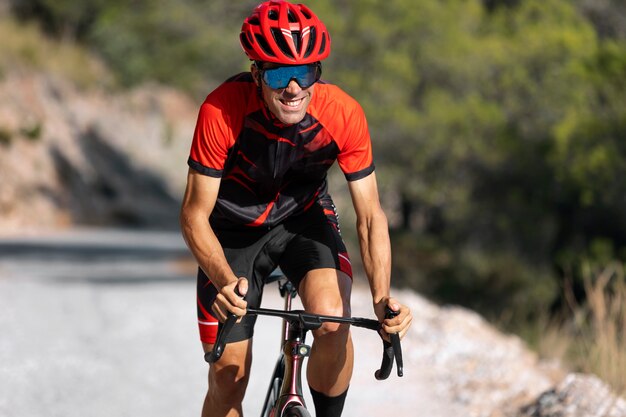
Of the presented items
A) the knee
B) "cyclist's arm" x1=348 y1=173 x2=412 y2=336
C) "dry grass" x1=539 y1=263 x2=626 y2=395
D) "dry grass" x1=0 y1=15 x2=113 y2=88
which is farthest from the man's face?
"dry grass" x1=0 y1=15 x2=113 y2=88

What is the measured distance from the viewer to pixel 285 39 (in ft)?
14.3

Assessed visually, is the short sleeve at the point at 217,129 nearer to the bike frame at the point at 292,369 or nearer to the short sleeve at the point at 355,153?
the short sleeve at the point at 355,153

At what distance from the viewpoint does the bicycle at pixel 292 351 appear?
4.05 meters

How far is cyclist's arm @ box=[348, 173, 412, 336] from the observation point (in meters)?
4.40

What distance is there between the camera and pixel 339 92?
4.79m

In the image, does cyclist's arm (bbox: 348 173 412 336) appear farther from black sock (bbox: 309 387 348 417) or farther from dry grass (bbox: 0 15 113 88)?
dry grass (bbox: 0 15 113 88)

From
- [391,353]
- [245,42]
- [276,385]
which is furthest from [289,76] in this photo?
[276,385]

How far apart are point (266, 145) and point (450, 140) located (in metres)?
18.9

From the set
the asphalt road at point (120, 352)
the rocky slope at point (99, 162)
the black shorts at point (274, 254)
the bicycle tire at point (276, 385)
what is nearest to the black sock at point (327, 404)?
the bicycle tire at point (276, 385)

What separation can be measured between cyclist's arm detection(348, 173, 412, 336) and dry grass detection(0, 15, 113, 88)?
26441 mm

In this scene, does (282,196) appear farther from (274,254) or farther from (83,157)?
(83,157)

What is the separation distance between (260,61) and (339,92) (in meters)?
0.48

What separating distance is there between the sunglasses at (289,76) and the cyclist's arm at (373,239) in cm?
50

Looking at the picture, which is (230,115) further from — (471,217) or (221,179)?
(471,217)
